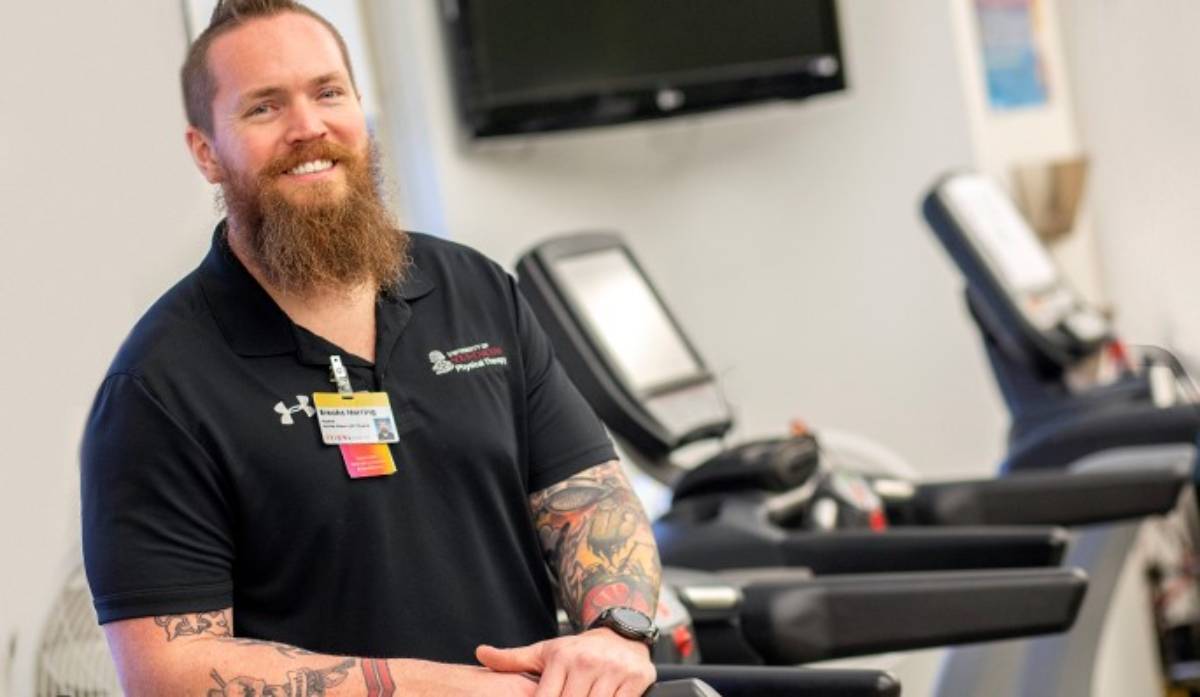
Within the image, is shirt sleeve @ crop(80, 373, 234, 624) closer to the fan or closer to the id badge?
the id badge

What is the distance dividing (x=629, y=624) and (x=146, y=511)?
0.51 m

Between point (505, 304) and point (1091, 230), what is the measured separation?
4899mm

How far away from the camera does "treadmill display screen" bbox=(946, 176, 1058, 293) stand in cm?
409

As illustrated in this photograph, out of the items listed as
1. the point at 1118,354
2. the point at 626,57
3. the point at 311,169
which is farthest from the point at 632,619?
the point at 626,57

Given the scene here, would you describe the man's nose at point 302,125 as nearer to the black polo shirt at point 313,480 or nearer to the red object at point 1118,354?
the black polo shirt at point 313,480

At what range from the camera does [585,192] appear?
461cm

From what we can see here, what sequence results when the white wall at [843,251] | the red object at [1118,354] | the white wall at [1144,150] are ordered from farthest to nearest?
the white wall at [1144,150], the white wall at [843,251], the red object at [1118,354]

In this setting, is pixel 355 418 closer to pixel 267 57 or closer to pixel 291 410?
pixel 291 410

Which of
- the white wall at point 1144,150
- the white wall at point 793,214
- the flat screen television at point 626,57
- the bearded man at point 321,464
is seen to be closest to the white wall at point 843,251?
the white wall at point 793,214

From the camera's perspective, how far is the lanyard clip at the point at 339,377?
1.96 metres

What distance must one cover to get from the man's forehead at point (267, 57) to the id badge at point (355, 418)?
1.06ft

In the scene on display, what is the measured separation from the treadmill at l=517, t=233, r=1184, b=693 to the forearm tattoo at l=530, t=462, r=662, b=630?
87 cm

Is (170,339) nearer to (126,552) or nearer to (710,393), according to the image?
(126,552)

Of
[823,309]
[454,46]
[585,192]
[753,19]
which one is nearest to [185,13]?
[454,46]
